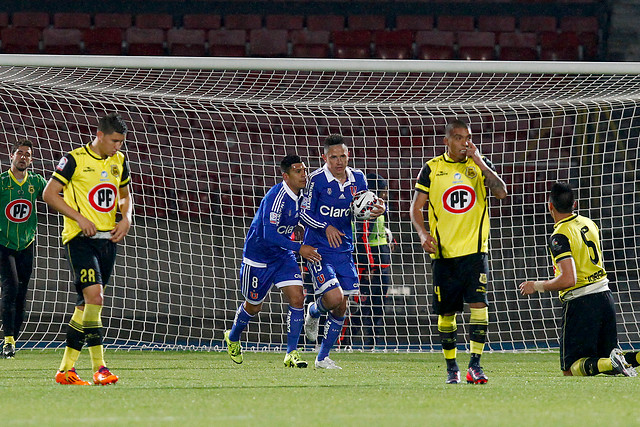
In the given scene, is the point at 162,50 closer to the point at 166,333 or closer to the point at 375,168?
the point at 375,168

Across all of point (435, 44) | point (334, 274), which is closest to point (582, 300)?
point (334, 274)

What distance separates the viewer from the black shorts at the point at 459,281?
18.4 feet

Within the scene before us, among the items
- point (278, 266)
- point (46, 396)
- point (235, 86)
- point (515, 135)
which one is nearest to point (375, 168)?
point (515, 135)

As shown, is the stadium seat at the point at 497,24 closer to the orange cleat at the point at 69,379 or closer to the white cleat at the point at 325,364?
the white cleat at the point at 325,364

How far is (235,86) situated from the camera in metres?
9.21

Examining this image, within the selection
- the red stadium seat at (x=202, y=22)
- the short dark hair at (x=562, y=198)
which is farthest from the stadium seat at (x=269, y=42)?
the short dark hair at (x=562, y=198)

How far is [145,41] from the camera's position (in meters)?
15.3

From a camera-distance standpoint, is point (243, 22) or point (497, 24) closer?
point (497, 24)

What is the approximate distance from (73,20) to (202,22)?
2.17 m

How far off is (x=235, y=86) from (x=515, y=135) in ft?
12.5

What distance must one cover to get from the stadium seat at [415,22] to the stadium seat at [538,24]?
1545 mm

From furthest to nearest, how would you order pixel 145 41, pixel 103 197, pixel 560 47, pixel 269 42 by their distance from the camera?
pixel 145 41, pixel 269 42, pixel 560 47, pixel 103 197

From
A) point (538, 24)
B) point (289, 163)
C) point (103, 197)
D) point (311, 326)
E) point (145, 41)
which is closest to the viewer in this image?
point (103, 197)

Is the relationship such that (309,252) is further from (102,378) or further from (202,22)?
(202,22)
